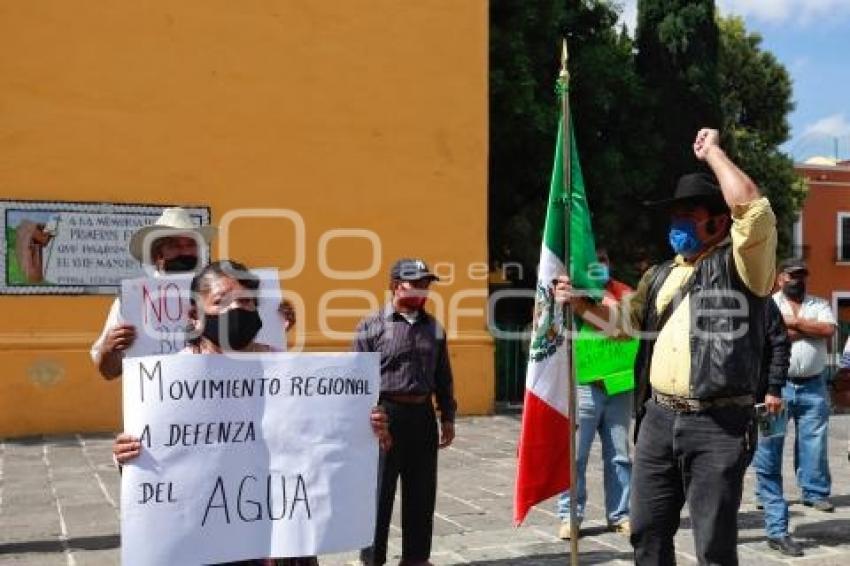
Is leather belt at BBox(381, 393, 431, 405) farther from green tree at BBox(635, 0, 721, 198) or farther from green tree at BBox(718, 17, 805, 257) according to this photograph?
green tree at BBox(718, 17, 805, 257)

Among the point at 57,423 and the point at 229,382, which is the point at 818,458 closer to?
the point at 229,382

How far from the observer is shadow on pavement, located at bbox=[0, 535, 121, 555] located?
5.79 metres

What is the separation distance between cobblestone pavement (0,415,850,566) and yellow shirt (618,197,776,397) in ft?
6.78

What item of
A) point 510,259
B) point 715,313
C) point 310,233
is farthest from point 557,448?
point 510,259

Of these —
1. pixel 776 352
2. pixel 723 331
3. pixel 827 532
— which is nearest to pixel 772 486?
pixel 827 532

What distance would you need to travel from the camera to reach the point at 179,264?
410cm

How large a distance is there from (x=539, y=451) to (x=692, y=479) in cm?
138

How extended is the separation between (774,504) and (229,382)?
13.7 ft

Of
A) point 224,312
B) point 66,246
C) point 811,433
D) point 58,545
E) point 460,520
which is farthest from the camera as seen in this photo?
point 66,246

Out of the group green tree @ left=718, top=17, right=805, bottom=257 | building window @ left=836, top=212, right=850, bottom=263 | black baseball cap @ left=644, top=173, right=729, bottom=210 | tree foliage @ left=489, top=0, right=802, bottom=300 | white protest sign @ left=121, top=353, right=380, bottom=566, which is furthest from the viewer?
building window @ left=836, top=212, right=850, bottom=263

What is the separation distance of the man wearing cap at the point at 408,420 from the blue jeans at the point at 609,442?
1.42 metres

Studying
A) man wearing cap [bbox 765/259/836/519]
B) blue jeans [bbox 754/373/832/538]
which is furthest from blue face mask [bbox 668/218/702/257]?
blue jeans [bbox 754/373/832/538]

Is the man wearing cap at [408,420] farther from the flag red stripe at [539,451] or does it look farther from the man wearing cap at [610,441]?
the man wearing cap at [610,441]

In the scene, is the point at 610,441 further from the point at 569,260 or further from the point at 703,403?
the point at 703,403
